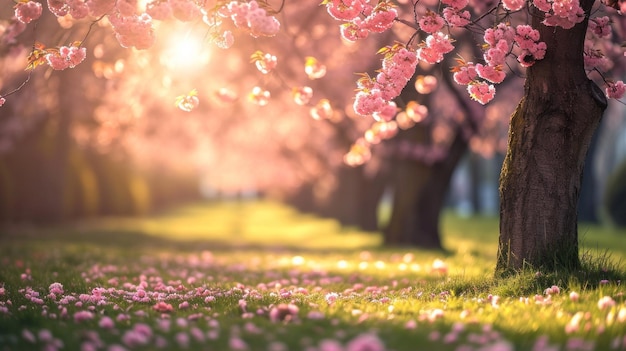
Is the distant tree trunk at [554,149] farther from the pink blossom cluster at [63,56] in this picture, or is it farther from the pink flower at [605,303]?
the pink blossom cluster at [63,56]

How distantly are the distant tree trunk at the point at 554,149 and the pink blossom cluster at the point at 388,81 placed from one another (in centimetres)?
148

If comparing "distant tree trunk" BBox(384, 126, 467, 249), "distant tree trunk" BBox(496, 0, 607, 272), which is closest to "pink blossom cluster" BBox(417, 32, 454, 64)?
"distant tree trunk" BBox(496, 0, 607, 272)

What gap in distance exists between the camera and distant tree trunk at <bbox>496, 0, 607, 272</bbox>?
774cm

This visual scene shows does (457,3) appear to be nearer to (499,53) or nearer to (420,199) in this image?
(499,53)

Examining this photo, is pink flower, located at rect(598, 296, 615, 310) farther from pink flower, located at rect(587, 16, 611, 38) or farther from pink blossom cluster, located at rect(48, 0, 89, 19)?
pink blossom cluster, located at rect(48, 0, 89, 19)

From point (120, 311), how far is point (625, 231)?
23.8 m

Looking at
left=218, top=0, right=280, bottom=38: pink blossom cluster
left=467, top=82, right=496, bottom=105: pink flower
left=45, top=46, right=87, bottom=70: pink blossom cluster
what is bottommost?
left=467, top=82, right=496, bottom=105: pink flower

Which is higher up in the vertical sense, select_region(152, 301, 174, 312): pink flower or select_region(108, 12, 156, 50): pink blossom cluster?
select_region(108, 12, 156, 50): pink blossom cluster

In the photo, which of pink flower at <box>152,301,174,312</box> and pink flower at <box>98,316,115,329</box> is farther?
pink flower at <box>152,301,174,312</box>

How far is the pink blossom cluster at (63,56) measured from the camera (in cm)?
786

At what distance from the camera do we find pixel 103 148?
1273 inches

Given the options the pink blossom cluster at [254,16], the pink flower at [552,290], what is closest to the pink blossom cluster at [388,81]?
the pink blossom cluster at [254,16]

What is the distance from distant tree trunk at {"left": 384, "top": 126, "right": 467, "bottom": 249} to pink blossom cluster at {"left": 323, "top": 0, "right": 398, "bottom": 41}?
10.2 metres

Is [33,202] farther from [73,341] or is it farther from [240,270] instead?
[73,341]
